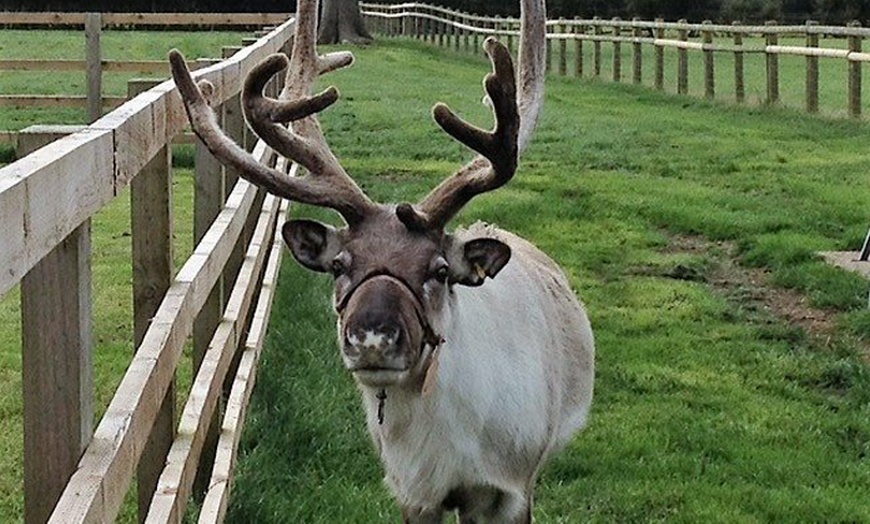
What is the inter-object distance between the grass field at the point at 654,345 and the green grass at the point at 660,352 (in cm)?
2

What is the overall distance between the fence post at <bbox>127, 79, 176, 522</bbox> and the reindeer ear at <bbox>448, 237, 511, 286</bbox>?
36.3 inches

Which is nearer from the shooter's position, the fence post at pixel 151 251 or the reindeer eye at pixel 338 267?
the reindeer eye at pixel 338 267

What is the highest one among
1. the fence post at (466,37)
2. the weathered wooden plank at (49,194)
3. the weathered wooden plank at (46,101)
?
the fence post at (466,37)

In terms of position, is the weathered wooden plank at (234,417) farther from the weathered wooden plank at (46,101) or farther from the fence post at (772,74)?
the fence post at (772,74)

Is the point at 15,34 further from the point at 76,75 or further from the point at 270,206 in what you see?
the point at 270,206

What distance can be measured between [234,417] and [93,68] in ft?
34.6

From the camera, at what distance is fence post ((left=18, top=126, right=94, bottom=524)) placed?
2.89 m

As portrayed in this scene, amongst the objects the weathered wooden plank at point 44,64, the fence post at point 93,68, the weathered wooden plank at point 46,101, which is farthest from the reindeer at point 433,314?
the weathered wooden plank at point 44,64

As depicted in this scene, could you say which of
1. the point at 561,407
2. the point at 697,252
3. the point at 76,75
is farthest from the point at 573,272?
the point at 76,75

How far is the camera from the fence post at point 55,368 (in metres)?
2.89

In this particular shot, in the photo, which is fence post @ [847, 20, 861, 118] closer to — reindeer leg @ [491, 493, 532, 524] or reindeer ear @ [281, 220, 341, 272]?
reindeer leg @ [491, 493, 532, 524]

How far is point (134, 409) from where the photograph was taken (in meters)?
3.36

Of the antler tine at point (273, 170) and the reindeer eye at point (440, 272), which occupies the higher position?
the antler tine at point (273, 170)

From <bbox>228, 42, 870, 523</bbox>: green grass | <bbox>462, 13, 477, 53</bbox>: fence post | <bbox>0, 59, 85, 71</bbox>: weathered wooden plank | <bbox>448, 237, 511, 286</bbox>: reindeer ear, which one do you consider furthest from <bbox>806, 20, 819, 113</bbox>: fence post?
<bbox>462, 13, 477, 53</bbox>: fence post
